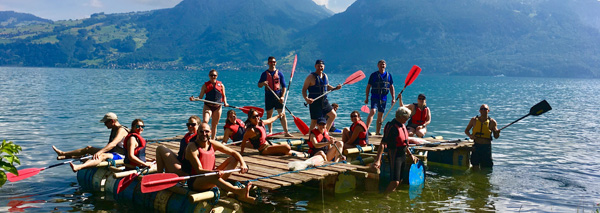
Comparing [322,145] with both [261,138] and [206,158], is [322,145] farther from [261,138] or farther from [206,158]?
[206,158]

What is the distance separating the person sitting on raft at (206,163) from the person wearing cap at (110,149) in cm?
353

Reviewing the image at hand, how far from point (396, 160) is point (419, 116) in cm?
543

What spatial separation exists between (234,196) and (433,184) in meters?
7.14

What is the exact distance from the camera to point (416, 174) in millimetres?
13516

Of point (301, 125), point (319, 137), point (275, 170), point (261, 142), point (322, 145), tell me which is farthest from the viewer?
point (301, 125)

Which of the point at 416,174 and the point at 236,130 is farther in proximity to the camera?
the point at 236,130

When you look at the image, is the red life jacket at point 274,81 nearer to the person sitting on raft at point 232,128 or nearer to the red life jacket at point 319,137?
the person sitting on raft at point 232,128

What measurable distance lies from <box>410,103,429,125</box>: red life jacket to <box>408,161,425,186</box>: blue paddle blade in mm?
3514

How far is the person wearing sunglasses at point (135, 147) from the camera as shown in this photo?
37.7ft

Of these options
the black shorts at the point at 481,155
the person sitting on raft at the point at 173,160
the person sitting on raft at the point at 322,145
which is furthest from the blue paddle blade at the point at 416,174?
the person sitting on raft at the point at 173,160

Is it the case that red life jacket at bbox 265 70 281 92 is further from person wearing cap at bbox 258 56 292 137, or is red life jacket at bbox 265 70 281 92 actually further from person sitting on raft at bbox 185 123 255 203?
person sitting on raft at bbox 185 123 255 203

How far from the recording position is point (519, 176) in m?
16.6

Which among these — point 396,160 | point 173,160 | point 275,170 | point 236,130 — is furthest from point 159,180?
point 236,130

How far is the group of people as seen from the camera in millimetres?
9656
